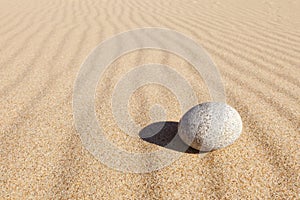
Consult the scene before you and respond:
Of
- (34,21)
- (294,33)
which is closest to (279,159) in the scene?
(294,33)

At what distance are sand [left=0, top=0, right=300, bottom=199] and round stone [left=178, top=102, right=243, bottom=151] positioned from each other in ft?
0.28

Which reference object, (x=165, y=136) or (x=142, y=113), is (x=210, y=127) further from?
(x=142, y=113)

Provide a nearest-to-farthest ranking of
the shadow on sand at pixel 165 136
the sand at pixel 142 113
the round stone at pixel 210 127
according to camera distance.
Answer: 1. the sand at pixel 142 113
2. the round stone at pixel 210 127
3. the shadow on sand at pixel 165 136

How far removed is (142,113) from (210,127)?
0.63 meters

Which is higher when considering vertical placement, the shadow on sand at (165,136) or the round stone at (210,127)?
the round stone at (210,127)

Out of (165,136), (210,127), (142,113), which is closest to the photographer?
(210,127)

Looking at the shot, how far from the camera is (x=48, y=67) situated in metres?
2.75

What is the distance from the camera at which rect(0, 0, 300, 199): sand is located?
1343 mm

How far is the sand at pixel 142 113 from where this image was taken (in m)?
1.34

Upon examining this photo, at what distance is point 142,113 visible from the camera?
6.49 feet

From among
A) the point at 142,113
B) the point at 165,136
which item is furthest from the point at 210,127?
the point at 142,113

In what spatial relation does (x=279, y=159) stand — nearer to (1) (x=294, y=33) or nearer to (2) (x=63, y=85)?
(2) (x=63, y=85)

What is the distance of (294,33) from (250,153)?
9.70 ft

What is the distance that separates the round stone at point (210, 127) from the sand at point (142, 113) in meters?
0.08
